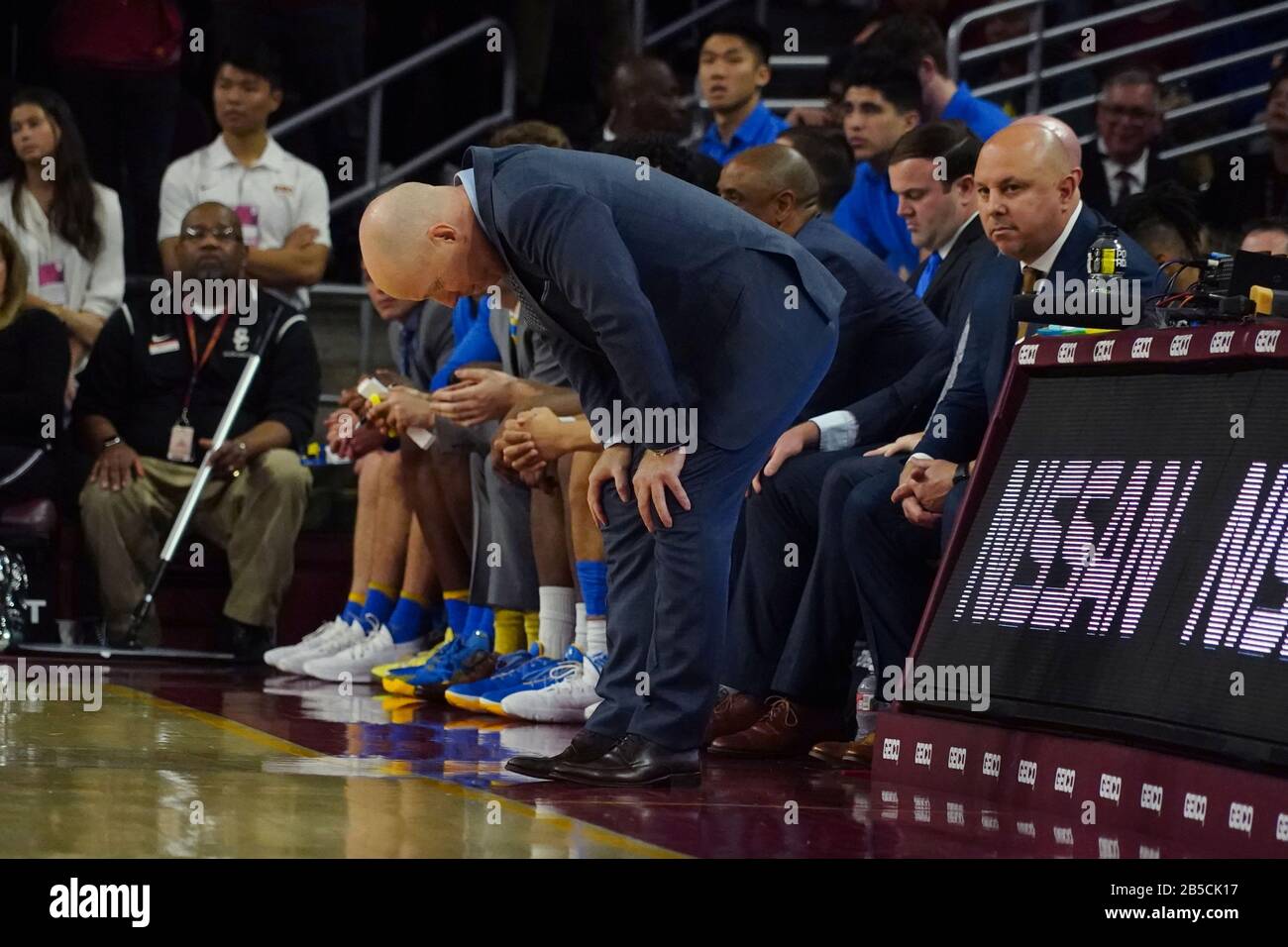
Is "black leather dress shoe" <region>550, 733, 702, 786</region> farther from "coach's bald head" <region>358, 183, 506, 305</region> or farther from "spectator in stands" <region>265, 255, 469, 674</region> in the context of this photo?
"spectator in stands" <region>265, 255, 469, 674</region>

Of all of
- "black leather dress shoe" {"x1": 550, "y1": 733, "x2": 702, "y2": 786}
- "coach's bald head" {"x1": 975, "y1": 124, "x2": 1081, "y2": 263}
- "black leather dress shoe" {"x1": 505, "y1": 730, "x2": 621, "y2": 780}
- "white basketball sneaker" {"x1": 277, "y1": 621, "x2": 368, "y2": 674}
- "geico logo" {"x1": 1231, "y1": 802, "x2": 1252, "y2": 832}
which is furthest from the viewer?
"white basketball sneaker" {"x1": 277, "y1": 621, "x2": 368, "y2": 674}

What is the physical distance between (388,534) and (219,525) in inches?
43.4

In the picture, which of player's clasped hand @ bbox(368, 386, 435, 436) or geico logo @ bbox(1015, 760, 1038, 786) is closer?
geico logo @ bbox(1015, 760, 1038, 786)

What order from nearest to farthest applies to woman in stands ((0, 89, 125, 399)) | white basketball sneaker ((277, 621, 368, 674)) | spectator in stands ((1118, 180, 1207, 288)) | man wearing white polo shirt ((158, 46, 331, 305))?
spectator in stands ((1118, 180, 1207, 288)) < white basketball sneaker ((277, 621, 368, 674)) < woman in stands ((0, 89, 125, 399)) < man wearing white polo shirt ((158, 46, 331, 305))

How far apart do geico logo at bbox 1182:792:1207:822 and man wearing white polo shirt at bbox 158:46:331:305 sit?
243 inches

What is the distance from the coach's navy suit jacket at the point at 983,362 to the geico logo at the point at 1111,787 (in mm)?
1356

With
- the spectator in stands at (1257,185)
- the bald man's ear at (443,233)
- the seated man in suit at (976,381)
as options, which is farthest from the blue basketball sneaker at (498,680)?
the spectator in stands at (1257,185)

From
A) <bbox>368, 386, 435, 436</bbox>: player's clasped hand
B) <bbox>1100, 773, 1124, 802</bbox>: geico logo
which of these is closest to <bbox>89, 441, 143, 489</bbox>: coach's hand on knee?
<bbox>368, 386, 435, 436</bbox>: player's clasped hand

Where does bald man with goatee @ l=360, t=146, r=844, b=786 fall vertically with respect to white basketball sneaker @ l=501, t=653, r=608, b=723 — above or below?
above

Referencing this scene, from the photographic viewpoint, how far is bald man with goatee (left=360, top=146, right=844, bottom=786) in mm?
4383

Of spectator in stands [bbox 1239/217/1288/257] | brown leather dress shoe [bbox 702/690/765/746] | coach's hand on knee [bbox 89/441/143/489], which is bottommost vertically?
brown leather dress shoe [bbox 702/690/765/746]

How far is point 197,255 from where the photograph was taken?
29.0ft

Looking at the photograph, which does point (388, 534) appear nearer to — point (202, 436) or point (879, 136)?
point (202, 436)
